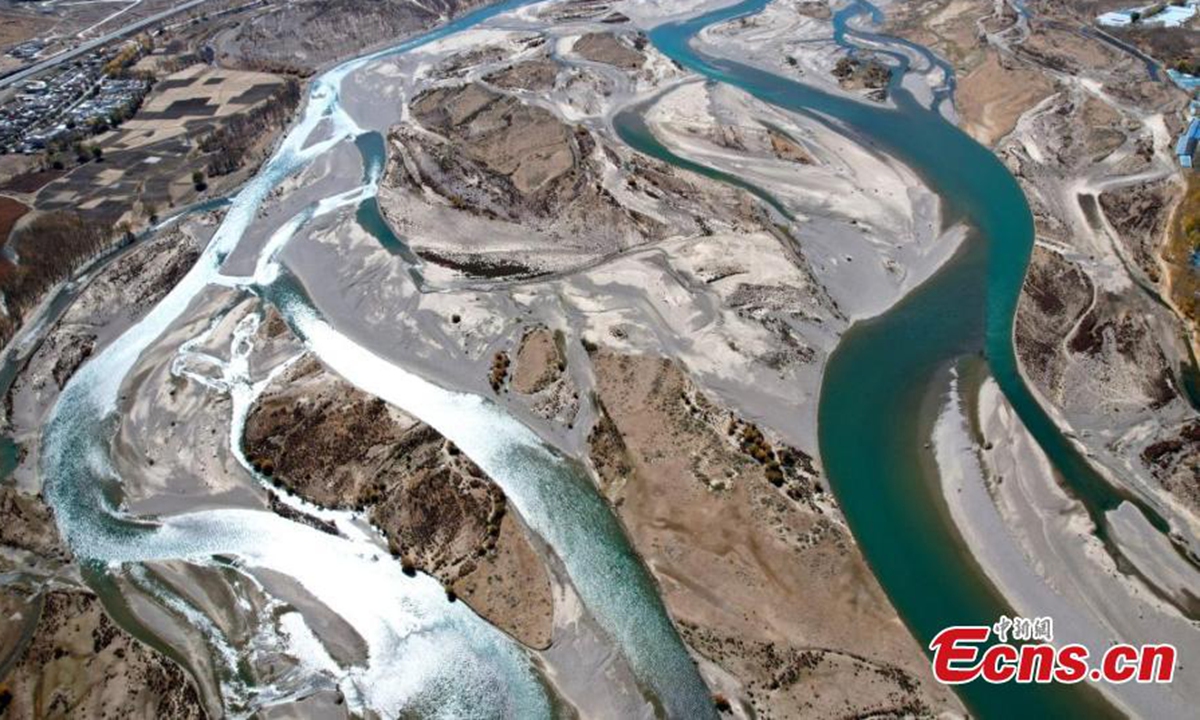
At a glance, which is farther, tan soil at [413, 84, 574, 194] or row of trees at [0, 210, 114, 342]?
tan soil at [413, 84, 574, 194]

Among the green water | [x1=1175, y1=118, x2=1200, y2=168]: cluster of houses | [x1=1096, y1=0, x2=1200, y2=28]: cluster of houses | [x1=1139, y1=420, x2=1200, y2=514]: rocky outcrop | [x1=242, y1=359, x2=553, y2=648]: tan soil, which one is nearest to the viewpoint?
the green water

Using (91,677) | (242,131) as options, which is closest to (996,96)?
(242,131)

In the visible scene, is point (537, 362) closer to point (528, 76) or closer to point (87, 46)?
point (528, 76)

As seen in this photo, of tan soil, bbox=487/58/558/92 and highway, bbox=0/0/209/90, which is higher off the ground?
highway, bbox=0/0/209/90

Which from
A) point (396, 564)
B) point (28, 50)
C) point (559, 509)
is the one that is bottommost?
point (559, 509)

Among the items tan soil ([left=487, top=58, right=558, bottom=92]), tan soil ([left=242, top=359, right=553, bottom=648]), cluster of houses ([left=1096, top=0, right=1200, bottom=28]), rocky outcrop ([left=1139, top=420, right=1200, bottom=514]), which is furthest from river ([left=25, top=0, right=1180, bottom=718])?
cluster of houses ([left=1096, top=0, right=1200, bottom=28])

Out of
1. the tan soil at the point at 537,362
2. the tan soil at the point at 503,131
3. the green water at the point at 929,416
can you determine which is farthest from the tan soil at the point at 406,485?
the tan soil at the point at 503,131

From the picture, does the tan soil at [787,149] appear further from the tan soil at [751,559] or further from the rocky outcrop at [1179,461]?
the rocky outcrop at [1179,461]

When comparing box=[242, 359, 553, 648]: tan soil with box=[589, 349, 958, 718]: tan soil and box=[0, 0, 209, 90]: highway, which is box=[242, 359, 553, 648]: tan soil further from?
box=[0, 0, 209, 90]: highway
